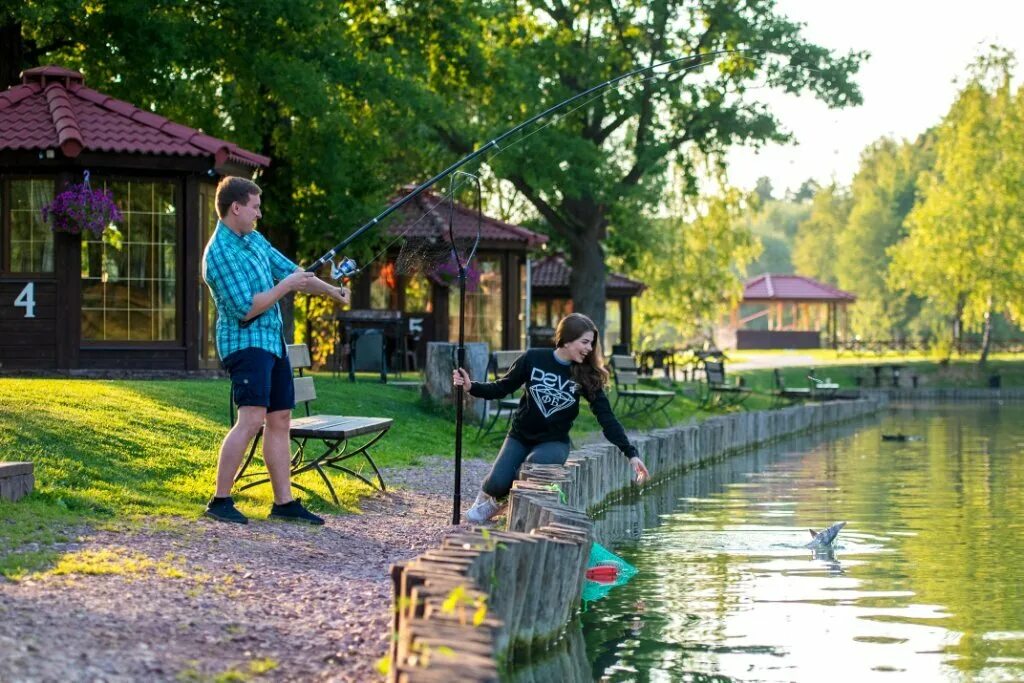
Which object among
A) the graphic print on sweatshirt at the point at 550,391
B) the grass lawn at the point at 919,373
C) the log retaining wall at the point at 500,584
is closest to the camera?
the log retaining wall at the point at 500,584

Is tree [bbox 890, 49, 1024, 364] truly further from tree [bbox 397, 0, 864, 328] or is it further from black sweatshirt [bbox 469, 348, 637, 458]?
black sweatshirt [bbox 469, 348, 637, 458]

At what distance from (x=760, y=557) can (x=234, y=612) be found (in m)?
5.19

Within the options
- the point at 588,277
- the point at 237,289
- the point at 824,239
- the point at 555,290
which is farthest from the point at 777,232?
the point at 237,289

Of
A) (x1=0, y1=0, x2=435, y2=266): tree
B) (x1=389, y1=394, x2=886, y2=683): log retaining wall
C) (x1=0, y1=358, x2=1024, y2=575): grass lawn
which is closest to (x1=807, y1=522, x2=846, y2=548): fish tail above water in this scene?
(x1=389, y1=394, x2=886, y2=683): log retaining wall

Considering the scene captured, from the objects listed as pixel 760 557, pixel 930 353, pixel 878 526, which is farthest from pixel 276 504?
pixel 930 353

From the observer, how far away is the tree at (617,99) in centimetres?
3167

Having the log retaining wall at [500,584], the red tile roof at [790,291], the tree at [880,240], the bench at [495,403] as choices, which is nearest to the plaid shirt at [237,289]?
the log retaining wall at [500,584]

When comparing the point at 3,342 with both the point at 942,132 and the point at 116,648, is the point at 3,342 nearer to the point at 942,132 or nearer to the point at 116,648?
the point at 116,648

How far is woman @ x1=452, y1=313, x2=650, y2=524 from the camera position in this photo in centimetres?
1011

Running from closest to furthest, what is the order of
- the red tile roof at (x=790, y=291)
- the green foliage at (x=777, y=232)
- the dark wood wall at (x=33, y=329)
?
1. the dark wood wall at (x=33, y=329)
2. the red tile roof at (x=790, y=291)
3. the green foliage at (x=777, y=232)

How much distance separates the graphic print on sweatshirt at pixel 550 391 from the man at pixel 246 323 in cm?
152

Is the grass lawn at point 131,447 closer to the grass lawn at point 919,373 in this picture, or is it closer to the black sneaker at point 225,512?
the black sneaker at point 225,512

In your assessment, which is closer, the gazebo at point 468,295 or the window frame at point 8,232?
the window frame at point 8,232

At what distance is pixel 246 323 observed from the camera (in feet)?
30.2
